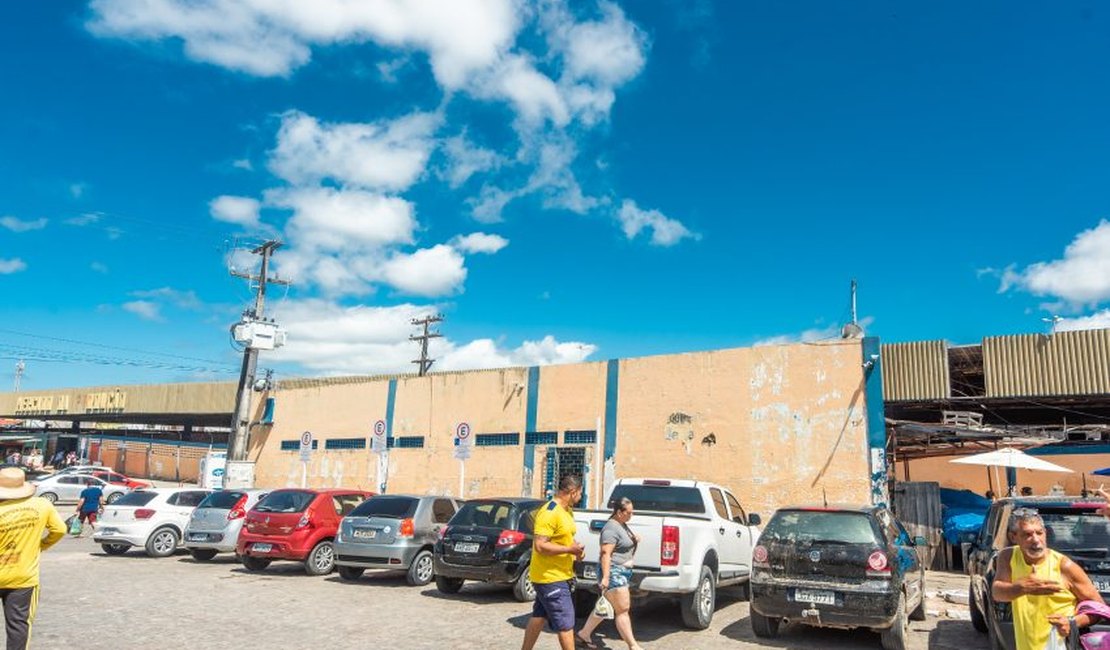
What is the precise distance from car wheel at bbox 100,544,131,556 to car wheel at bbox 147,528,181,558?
1.95 feet

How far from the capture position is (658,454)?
19344mm

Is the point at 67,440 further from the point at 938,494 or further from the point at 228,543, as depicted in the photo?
the point at 938,494

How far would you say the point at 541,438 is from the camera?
21.7m

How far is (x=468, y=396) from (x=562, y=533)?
17.2 metres

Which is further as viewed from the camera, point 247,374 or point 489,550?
point 247,374

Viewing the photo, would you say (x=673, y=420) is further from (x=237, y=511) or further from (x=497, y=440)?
(x=237, y=511)

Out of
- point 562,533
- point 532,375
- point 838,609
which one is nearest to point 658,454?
point 532,375

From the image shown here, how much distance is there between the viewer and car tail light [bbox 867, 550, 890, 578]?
26.5 feet

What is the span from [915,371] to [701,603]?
1200cm

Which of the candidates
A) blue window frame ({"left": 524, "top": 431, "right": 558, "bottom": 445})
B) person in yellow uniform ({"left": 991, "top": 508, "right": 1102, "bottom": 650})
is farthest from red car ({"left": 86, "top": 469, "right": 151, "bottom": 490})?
person in yellow uniform ({"left": 991, "top": 508, "right": 1102, "bottom": 650})

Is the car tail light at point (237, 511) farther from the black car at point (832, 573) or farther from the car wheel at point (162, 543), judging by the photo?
the black car at point (832, 573)

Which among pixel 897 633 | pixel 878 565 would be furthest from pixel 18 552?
pixel 897 633

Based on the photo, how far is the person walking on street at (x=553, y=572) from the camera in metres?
6.53

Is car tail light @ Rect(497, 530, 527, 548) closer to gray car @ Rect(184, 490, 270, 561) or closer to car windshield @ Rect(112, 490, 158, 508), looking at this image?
gray car @ Rect(184, 490, 270, 561)
